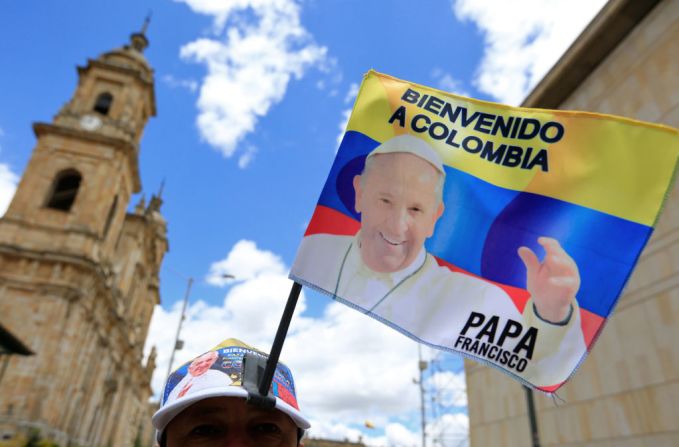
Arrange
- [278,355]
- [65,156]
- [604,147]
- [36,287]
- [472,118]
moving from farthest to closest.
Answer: [65,156]
[36,287]
[472,118]
[604,147]
[278,355]

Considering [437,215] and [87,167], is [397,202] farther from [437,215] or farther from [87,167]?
[87,167]

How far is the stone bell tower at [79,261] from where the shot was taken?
23703 millimetres

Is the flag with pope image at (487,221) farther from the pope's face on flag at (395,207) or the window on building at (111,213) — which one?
the window on building at (111,213)

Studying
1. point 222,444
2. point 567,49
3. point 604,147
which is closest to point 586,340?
point 604,147

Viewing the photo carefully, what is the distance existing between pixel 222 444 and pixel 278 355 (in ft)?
1.52

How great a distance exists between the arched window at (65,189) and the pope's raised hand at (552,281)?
31745mm

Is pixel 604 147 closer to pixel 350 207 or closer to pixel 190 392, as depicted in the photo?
pixel 350 207

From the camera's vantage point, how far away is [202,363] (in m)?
2.50

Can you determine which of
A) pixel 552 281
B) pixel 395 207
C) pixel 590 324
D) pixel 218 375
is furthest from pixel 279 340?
pixel 590 324

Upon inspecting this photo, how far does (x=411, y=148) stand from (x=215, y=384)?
230 centimetres

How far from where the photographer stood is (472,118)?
3.74 meters

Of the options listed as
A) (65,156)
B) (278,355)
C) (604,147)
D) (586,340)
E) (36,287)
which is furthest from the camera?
(65,156)

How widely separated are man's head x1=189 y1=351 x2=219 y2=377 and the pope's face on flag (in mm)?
1392

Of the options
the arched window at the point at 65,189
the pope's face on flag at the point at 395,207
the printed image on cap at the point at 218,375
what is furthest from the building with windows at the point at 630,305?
the arched window at the point at 65,189
